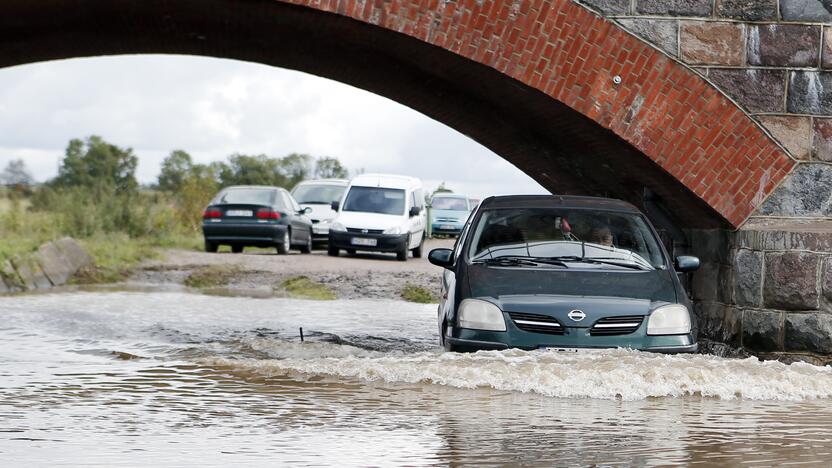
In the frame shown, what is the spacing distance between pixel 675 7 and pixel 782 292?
278 centimetres

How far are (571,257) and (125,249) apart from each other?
1721cm

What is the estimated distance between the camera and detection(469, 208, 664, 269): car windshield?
9734 mm

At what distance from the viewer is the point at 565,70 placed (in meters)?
11.4

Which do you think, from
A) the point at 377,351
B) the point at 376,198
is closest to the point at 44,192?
the point at 376,198

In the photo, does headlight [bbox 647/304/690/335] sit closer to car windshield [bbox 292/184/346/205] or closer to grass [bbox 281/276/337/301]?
grass [bbox 281/276/337/301]

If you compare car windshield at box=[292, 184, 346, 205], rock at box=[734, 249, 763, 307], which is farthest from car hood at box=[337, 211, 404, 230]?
rock at box=[734, 249, 763, 307]

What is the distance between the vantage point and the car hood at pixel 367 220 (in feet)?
90.6

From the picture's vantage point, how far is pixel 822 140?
1159 centimetres

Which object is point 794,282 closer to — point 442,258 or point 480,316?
point 442,258

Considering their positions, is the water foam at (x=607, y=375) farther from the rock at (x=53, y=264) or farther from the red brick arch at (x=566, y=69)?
the rock at (x=53, y=264)

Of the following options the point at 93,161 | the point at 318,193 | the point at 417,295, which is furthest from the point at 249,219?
the point at 93,161

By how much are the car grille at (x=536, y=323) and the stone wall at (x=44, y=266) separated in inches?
506

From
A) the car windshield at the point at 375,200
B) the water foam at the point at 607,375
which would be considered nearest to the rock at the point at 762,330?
the water foam at the point at 607,375

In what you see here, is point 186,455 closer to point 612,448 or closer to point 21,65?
point 612,448
